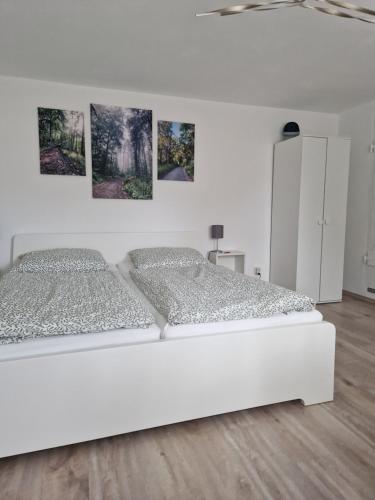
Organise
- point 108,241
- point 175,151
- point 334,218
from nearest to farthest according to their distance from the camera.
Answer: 1. point 108,241
2. point 175,151
3. point 334,218

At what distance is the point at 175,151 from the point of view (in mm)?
3711

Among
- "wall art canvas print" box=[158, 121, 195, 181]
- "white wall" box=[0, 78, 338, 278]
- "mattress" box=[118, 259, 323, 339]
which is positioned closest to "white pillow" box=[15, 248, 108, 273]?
"white wall" box=[0, 78, 338, 278]

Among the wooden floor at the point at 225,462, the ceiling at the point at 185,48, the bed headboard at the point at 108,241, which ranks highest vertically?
the ceiling at the point at 185,48

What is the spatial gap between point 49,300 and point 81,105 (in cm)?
225

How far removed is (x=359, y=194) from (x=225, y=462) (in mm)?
3572

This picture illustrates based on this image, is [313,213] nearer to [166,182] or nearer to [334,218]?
[334,218]

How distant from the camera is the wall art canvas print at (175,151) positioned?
3660 mm

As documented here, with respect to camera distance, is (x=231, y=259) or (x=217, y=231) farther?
(x=231, y=259)

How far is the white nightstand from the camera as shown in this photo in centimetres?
378

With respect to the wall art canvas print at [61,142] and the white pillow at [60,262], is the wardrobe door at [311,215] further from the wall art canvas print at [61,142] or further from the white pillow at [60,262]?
the wall art canvas print at [61,142]

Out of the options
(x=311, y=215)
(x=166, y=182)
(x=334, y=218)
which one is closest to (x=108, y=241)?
(x=166, y=182)

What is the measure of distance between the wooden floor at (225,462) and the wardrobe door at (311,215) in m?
2.03

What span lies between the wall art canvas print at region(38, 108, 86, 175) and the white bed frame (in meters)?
2.37

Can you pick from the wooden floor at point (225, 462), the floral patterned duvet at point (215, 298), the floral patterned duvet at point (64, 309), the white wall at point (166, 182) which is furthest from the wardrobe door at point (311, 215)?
the floral patterned duvet at point (64, 309)
